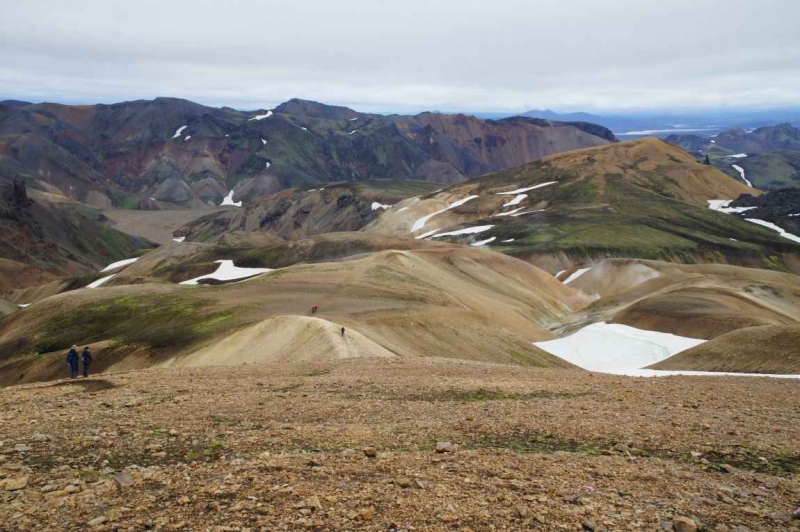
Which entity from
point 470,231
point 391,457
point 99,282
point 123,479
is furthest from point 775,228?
point 123,479

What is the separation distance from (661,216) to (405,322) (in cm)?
12937

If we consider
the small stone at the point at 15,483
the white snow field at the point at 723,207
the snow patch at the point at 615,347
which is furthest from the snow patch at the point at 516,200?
the small stone at the point at 15,483

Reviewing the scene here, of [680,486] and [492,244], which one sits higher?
[680,486]

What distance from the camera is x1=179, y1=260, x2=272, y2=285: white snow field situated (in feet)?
353

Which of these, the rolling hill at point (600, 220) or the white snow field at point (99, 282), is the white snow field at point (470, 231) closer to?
the rolling hill at point (600, 220)

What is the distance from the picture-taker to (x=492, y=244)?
138375 mm

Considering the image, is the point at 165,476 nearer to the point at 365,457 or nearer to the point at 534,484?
the point at 365,457

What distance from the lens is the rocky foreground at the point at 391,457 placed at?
9.77 metres

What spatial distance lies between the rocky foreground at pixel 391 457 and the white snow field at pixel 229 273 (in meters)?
89.0

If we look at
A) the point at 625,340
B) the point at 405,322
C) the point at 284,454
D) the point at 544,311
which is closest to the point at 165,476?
the point at 284,454

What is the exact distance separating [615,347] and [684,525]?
4918 cm

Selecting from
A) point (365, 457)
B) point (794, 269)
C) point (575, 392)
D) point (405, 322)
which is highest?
point (365, 457)

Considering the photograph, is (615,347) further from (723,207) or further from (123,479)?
(723,207)

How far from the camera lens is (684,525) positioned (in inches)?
377
